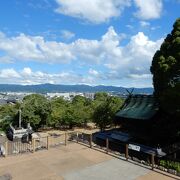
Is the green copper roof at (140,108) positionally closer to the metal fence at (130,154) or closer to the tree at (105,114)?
Result: the metal fence at (130,154)

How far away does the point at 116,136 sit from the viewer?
74.8ft

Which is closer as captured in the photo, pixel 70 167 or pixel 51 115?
pixel 70 167

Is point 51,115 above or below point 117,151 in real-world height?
above

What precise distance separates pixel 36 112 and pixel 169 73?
17.2 meters

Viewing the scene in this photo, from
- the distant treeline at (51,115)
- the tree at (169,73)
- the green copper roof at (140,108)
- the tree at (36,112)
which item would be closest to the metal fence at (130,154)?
the green copper roof at (140,108)

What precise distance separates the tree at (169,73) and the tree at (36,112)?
1498 cm

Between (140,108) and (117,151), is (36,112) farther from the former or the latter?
(117,151)

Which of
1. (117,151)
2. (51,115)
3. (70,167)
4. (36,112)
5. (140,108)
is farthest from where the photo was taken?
(51,115)

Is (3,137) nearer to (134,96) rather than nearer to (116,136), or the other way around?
(116,136)

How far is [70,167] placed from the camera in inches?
613

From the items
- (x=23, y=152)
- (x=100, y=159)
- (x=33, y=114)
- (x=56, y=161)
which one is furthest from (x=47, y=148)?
(x=33, y=114)

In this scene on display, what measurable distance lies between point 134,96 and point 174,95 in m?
8.31

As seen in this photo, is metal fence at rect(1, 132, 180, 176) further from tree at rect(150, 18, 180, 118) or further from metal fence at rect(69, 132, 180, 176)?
tree at rect(150, 18, 180, 118)

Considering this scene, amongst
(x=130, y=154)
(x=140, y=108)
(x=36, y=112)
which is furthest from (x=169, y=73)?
(x=36, y=112)
